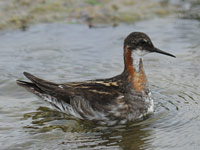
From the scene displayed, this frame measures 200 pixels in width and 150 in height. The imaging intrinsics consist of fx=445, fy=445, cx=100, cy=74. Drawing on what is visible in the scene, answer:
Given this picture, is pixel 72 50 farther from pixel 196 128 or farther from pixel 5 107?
pixel 196 128

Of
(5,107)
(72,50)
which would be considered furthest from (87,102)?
(72,50)

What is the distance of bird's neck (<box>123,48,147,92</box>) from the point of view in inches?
279

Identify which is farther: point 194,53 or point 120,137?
point 194,53

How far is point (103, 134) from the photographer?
6.40 metres

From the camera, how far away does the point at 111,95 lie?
680 cm

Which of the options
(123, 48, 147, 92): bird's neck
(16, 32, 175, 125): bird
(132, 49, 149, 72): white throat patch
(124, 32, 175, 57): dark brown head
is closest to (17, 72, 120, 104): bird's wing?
(16, 32, 175, 125): bird

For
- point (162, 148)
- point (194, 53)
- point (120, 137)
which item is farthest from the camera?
point (194, 53)

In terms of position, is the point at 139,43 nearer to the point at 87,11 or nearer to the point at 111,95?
the point at 111,95

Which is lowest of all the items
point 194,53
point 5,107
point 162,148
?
point 162,148

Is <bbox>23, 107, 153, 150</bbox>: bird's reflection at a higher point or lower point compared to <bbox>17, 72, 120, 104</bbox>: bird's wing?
lower

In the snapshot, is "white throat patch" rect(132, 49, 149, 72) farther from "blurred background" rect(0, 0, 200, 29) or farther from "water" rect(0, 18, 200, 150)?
"blurred background" rect(0, 0, 200, 29)

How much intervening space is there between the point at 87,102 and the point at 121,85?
604 mm

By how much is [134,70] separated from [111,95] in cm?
64

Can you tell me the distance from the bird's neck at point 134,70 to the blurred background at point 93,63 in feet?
1.72
